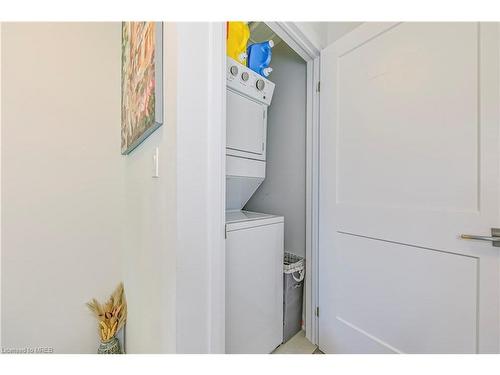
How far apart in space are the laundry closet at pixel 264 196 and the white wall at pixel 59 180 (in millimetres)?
1025

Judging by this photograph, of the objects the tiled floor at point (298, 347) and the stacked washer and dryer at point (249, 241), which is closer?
the stacked washer and dryer at point (249, 241)

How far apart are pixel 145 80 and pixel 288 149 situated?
1189 millimetres

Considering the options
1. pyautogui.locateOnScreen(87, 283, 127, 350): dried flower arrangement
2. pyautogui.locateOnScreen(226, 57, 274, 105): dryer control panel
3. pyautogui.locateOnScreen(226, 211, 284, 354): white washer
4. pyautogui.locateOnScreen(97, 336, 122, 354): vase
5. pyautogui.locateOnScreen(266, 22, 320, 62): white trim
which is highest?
pyautogui.locateOnScreen(266, 22, 320, 62): white trim

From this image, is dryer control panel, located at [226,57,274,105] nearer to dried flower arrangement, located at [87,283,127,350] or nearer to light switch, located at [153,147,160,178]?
light switch, located at [153,147,160,178]

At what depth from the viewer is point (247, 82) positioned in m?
1.24

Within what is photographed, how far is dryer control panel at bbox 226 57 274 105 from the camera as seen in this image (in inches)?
44.6

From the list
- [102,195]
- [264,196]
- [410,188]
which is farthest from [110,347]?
[410,188]

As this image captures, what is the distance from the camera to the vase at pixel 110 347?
1.44 meters

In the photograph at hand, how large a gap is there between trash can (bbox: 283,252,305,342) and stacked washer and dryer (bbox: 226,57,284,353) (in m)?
0.08

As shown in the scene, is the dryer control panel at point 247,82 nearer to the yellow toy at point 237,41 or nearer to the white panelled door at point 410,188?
the yellow toy at point 237,41

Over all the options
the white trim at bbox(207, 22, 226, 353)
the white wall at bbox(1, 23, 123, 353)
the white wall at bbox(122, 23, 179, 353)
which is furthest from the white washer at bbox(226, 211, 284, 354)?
the white wall at bbox(1, 23, 123, 353)

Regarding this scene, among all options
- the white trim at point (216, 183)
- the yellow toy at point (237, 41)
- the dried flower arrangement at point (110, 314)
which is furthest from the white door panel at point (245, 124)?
the dried flower arrangement at point (110, 314)

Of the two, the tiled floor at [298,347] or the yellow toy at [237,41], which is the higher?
the yellow toy at [237,41]

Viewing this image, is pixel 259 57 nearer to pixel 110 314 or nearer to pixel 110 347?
pixel 110 314
